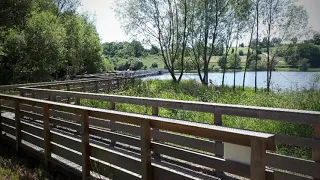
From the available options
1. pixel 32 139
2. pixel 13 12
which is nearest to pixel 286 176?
pixel 32 139

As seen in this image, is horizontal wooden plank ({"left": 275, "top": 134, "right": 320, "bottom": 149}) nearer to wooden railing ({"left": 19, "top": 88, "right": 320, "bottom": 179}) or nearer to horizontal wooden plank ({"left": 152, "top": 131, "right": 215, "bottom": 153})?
wooden railing ({"left": 19, "top": 88, "right": 320, "bottom": 179})

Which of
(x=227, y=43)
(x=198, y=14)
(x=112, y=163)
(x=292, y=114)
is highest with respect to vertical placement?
(x=198, y=14)

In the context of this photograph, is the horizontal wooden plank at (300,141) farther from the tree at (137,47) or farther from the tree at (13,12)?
the tree at (137,47)

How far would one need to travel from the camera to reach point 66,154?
515 cm

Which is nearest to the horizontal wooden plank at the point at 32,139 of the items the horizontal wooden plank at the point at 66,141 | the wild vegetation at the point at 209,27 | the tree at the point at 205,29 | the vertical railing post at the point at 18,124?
the vertical railing post at the point at 18,124

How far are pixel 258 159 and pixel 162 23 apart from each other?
85.7ft

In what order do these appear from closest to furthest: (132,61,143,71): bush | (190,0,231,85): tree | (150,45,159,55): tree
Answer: (190,0,231,85): tree < (150,45,159,55): tree < (132,61,143,71): bush

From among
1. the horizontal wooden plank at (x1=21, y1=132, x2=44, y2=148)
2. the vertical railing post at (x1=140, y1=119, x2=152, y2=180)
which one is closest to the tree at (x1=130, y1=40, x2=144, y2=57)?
the horizontal wooden plank at (x1=21, y1=132, x2=44, y2=148)

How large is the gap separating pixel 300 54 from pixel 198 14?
9.13 metres

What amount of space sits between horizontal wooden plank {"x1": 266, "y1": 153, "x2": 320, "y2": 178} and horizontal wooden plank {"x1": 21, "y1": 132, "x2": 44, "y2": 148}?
4.10 meters

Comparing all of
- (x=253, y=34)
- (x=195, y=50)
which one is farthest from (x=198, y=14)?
(x=253, y=34)

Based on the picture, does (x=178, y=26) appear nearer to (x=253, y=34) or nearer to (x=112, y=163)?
(x=253, y=34)

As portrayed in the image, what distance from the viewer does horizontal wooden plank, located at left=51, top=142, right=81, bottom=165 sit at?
4.87 metres

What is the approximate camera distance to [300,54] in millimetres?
27562
